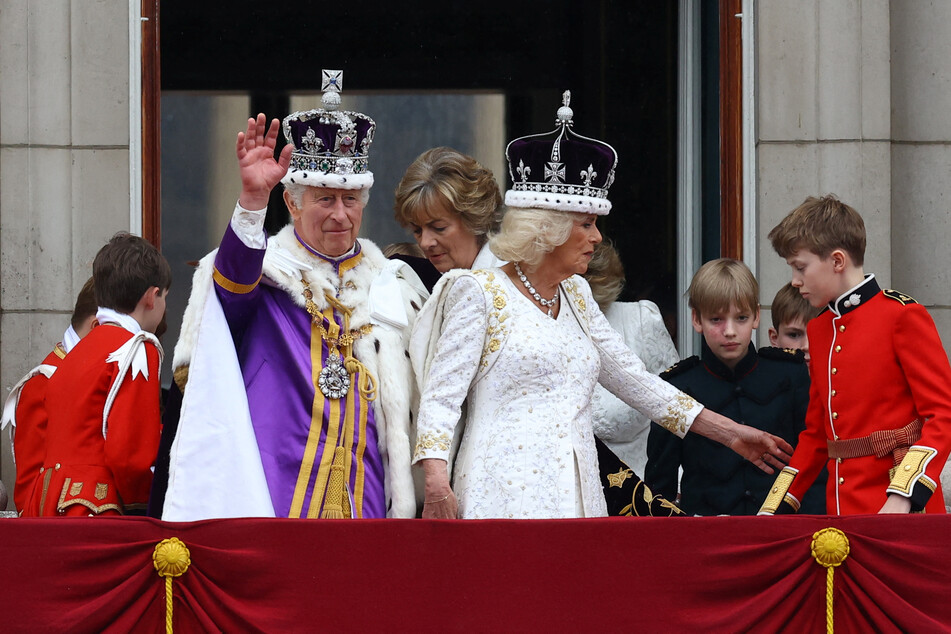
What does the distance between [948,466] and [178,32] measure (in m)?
4.28

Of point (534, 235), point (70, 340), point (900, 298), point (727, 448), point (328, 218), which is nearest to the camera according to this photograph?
point (900, 298)

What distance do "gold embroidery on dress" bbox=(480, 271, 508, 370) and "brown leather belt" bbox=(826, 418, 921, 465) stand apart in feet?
3.05

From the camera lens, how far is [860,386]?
3465 millimetres

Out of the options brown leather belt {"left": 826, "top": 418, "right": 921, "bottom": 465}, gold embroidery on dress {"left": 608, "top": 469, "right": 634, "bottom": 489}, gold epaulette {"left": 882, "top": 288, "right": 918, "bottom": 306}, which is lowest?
gold embroidery on dress {"left": 608, "top": 469, "right": 634, "bottom": 489}

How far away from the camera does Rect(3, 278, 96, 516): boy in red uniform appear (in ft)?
13.7

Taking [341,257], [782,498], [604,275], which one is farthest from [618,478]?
[604,275]

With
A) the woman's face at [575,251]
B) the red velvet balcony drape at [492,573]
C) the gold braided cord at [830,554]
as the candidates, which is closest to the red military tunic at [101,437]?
the red velvet balcony drape at [492,573]

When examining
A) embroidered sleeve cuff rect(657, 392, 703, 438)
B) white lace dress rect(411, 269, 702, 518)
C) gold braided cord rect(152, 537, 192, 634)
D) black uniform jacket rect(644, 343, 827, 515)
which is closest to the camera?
gold braided cord rect(152, 537, 192, 634)

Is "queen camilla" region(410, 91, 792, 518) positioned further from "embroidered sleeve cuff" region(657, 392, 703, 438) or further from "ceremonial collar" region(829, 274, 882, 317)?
"ceremonial collar" region(829, 274, 882, 317)

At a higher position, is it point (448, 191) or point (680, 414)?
point (448, 191)

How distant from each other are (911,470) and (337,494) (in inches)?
57.0

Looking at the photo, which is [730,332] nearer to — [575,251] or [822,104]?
[575,251]

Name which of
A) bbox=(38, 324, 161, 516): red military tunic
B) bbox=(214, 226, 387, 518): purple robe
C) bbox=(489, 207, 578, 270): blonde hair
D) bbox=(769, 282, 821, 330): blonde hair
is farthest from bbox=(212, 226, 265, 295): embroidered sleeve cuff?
bbox=(769, 282, 821, 330): blonde hair

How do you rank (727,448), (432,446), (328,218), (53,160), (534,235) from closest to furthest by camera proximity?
(432,446) < (534,235) < (328,218) < (727,448) < (53,160)
